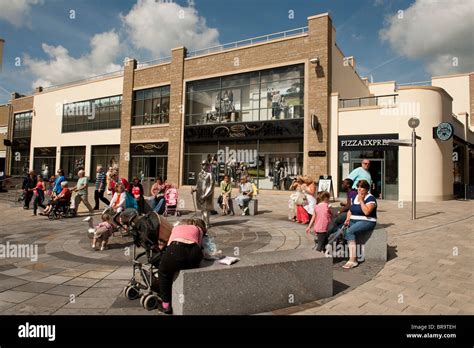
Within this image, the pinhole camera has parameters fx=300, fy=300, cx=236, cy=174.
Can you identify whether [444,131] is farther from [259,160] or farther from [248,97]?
[248,97]

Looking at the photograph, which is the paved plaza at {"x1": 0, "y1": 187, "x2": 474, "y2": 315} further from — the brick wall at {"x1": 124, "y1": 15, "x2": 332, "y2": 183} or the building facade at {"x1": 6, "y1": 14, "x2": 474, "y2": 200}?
the brick wall at {"x1": 124, "y1": 15, "x2": 332, "y2": 183}

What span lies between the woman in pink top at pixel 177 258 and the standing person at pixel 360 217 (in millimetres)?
3198

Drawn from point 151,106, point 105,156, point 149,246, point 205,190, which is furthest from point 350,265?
point 105,156

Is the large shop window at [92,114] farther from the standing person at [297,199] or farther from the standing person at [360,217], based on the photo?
the standing person at [360,217]

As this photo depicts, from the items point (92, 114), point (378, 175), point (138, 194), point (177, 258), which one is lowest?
point (177, 258)

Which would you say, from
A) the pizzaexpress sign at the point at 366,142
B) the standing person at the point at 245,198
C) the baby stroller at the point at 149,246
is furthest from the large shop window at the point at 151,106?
the baby stroller at the point at 149,246

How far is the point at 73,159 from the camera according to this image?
32750 millimetres

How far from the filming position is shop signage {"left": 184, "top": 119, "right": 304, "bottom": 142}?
66.1ft

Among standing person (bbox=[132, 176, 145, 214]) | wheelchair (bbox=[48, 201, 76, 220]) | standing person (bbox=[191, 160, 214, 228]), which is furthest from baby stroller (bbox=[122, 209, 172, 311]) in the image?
wheelchair (bbox=[48, 201, 76, 220])

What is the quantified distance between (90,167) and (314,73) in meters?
23.9

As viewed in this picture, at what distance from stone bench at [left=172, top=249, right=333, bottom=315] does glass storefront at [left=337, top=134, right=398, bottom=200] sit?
14989mm

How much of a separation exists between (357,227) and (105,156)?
2920 cm
